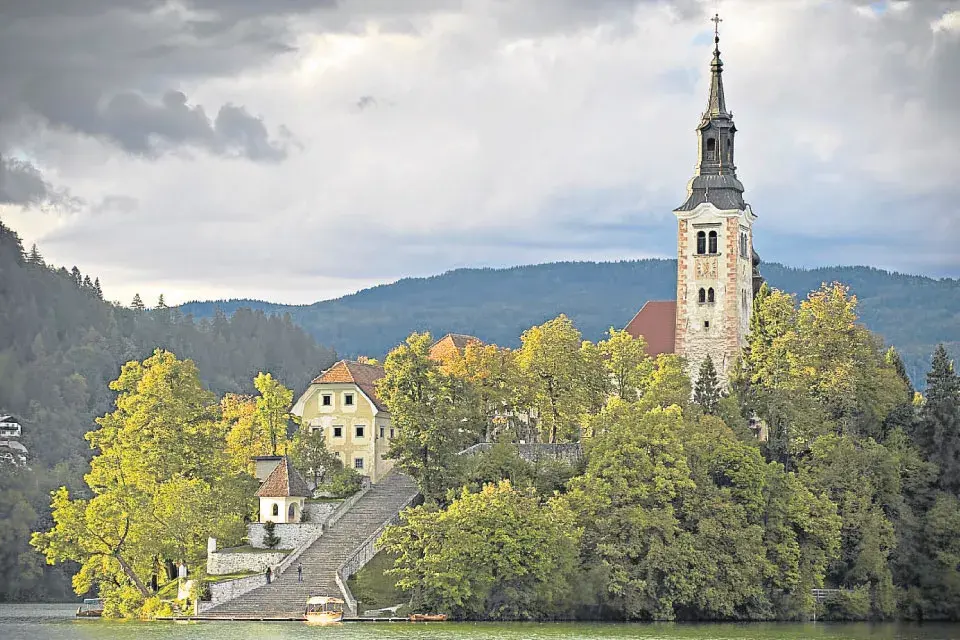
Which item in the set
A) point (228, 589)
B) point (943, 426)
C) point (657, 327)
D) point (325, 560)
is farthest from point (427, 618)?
point (657, 327)

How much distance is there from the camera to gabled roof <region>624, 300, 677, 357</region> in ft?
338

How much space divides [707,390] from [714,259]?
12.0 meters

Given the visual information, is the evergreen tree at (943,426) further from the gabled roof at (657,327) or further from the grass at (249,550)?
the grass at (249,550)

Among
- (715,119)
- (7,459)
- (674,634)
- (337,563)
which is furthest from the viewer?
(7,459)

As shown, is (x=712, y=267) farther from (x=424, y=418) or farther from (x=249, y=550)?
(x=249, y=550)

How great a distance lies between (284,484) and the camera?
278ft

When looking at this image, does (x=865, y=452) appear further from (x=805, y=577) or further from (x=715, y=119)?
(x=715, y=119)

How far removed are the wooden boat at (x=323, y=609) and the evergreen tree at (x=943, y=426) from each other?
33280mm

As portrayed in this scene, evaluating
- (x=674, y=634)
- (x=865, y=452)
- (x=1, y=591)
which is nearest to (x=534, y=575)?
A: (x=674, y=634)

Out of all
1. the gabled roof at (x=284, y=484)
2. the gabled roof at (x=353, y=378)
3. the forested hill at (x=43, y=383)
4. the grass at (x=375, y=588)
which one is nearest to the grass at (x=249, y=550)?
the gabled roof at (x=284, y=484)

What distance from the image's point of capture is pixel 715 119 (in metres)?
104

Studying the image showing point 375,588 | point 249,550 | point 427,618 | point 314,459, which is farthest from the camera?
point 314,459

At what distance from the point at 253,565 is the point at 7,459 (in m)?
57.5

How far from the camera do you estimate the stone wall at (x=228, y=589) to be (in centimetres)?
7838
